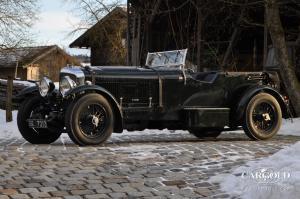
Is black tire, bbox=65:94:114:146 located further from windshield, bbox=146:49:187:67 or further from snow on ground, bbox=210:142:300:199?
snow on ground, bbox=210:142:300:199

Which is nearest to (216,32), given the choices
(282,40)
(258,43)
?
(258,43)

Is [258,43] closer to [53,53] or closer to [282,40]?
[282,40]

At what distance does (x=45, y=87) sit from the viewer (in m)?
8.38

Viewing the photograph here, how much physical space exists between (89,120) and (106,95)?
1.41 ft

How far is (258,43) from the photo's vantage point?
1989cm

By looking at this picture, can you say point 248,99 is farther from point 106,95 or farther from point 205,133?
point 106,95

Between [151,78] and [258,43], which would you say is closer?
[151,78]

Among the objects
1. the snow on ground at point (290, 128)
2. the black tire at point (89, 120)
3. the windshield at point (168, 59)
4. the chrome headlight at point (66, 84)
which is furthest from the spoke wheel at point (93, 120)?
the snow on ground at point (290, 128)

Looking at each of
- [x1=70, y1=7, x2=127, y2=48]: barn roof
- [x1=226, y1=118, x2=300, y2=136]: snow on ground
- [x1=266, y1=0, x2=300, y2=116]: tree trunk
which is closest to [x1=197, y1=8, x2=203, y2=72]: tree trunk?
[x1=266, y1=0, x2=300, y2=116]: tree trunk

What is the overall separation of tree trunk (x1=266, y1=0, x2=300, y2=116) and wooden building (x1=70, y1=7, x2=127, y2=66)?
1786 cm

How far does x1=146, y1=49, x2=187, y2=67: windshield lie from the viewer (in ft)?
30.7

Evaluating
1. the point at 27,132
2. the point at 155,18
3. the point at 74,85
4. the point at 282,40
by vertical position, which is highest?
the point at 155,18

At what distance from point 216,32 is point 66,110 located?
11.7 m

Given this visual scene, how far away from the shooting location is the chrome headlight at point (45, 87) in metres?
8.36
